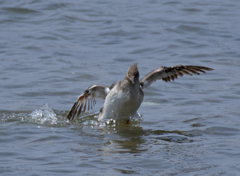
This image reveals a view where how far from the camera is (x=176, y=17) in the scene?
1795 centimetres

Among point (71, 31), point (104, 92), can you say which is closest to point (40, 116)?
point (104, 92)

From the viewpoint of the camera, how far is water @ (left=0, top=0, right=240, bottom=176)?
6.02 m

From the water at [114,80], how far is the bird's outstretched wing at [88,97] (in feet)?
0.67

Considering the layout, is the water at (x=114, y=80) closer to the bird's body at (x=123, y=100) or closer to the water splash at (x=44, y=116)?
Answer: the water splash at (x=44, y=116)

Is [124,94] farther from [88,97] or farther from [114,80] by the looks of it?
[114,80]

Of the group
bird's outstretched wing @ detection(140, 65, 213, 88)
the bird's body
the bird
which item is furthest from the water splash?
bird's outstretched wing @ detection(140, 65, 213, 88)

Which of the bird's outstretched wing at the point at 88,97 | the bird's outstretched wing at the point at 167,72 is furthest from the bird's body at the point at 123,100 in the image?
the bird's outstretched wing at the point at 167,72

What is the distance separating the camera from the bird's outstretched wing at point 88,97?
8367 millimetres

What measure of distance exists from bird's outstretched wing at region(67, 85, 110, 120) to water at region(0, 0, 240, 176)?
21 cm

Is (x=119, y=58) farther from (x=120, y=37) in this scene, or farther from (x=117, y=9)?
(x=117, y=9)

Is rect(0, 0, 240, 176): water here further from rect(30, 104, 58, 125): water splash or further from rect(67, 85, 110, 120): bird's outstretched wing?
rect(67, 85, 110, 120): bird's outstretched wing

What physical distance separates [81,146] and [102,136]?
757 millimetres

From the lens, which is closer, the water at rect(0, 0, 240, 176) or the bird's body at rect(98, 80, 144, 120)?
the water at rect(0, 0, 240, 176)

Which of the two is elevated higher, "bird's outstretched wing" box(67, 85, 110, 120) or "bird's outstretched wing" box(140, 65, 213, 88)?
"bird's outstretched wing" box(140, 65, 213, 88)
